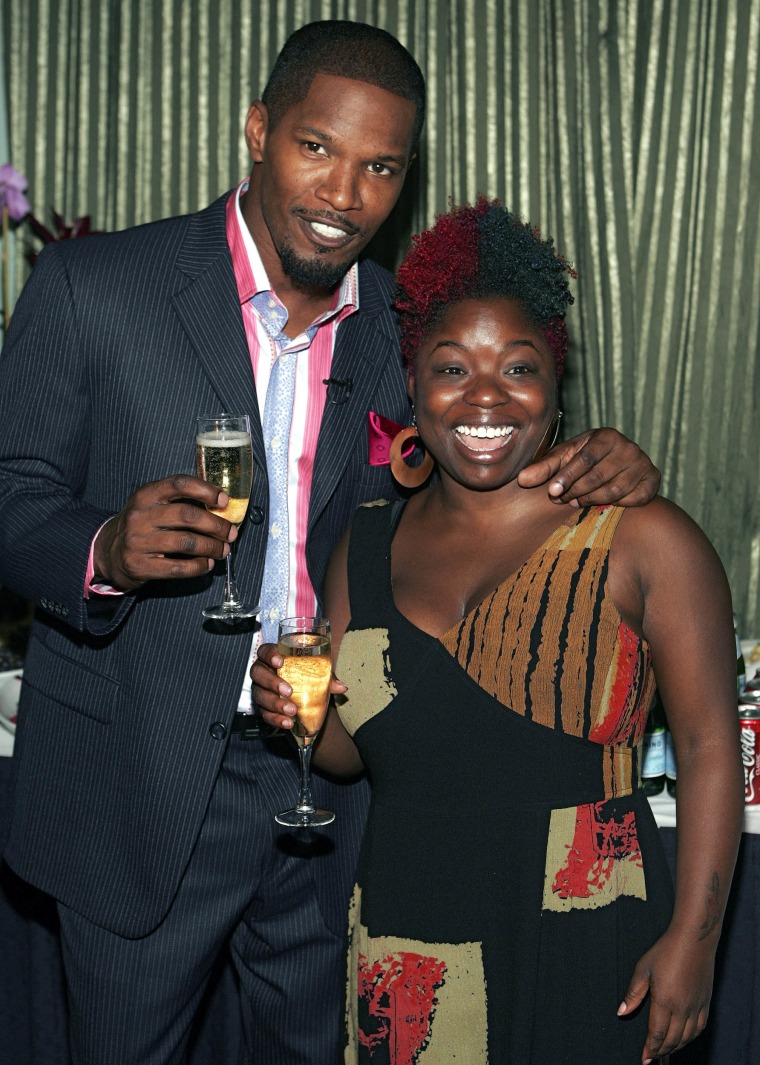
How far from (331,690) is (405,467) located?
1.59ft

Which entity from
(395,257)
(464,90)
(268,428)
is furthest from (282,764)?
(464,90)

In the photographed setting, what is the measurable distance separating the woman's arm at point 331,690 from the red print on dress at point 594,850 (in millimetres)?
426

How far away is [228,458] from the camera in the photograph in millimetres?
1996

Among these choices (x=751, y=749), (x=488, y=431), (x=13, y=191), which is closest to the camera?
(x=488, y=431)

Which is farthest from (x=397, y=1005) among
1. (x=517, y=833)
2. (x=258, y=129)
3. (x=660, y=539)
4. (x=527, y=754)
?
(x=258, y=129)

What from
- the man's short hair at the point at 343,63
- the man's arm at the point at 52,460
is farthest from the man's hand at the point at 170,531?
the man's short hair at the point at 343,63

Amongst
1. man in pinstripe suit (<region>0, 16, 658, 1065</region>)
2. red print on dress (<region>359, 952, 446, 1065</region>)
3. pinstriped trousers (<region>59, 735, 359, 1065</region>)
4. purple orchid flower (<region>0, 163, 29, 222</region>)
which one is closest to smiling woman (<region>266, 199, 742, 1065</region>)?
red print on dress (<region>359, 952, 446, 1065</region>)

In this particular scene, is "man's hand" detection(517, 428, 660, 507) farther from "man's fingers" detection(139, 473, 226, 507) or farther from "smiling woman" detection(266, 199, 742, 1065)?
"man's fingers" detection(139, 473, 226, 507)

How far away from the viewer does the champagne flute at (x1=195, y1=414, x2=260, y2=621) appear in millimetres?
1994

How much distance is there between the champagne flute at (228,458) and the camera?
1.99 m

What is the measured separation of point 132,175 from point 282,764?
253 cm

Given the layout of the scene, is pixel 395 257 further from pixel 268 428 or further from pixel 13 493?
pixel 13 493

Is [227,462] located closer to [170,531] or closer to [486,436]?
[170,531]

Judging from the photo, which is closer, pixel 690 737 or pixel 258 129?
pixel 690 737
